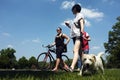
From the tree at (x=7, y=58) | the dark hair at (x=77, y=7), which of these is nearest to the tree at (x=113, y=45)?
the tree at (x=7, y=58)

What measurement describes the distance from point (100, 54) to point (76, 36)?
1163 millimetres

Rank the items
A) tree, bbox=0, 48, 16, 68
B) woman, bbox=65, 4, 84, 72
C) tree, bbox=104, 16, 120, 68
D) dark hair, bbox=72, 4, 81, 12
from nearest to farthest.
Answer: woman, bbox=65, 4, 84, 72
dark hair, bbox=72, 4, 81, 12
tree, bbox=104, 16, 120, 68
tree, bbox=0, 48, 16, 68

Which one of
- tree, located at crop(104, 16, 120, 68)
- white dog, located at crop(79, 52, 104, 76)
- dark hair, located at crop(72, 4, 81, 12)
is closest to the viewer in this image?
white dog, located at crop(79, 52, 104, 76)

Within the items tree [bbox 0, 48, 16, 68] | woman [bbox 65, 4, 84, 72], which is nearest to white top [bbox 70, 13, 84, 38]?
woman [bbox 65, 4, 84, 72]

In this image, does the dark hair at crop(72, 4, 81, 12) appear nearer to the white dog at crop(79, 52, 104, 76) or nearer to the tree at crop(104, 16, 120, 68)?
the white dog at crop(79, 52, 104, 76)

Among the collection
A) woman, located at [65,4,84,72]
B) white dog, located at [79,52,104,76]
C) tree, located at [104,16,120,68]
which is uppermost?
tree, located at [104,16,120,68]

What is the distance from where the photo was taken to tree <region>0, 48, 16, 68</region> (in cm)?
11925

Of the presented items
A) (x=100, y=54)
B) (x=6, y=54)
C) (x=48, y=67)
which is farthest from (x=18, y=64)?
(x=100, y=54)

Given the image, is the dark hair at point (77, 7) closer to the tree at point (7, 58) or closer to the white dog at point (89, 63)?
the white dog at point (89, 63)

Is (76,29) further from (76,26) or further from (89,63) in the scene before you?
(89,63)

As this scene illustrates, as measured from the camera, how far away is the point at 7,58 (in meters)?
124

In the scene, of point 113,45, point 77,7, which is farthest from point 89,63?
point 113,45

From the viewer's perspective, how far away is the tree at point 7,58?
11925 centimetres

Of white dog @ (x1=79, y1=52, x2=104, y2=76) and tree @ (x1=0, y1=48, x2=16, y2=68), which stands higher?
tree @ (x1=0, y1=48, x2=16, y2=68)
